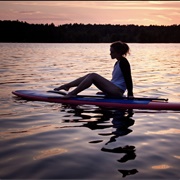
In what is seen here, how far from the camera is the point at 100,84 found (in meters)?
7.75

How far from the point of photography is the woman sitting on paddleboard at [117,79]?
7520 millimetres

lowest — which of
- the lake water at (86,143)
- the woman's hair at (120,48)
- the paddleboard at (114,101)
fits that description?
the lake water at (86,143)

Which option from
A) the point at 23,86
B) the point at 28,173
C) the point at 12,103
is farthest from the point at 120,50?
the point at 23,86

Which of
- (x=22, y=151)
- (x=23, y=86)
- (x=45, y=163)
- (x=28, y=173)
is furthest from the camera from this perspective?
(x=23, y=86)

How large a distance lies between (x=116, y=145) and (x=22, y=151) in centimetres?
137

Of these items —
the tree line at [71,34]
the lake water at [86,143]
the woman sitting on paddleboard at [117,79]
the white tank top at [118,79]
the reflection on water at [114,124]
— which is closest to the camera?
the lake water at [86,143]

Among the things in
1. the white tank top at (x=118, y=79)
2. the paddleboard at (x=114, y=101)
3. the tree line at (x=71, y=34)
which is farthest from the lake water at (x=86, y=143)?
the tree line at (x=71, y=34)

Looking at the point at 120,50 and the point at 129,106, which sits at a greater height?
the point at 120,50

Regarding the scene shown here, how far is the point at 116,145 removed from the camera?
15.9ft

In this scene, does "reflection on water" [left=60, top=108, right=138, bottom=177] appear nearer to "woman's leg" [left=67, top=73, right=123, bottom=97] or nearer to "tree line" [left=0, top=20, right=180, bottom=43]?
"woman's leg" [left=67, top=73, right=123, bottom=97]

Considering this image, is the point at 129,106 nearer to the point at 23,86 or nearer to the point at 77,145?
the point at 77,145

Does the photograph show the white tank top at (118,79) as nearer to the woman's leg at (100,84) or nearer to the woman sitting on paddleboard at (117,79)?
the woman sitting on paddleboard at (117,79)

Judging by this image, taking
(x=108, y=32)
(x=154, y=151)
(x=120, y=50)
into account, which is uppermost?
(x=108, y=32)

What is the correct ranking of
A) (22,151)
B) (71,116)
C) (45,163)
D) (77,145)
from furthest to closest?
(71,116)
(77,145)
(22,151)
(45,163)
